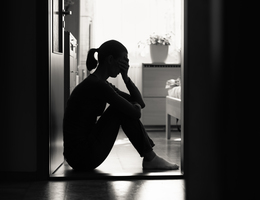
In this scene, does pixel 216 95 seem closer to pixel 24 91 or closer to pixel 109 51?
pixel 24 91

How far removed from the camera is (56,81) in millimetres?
2469

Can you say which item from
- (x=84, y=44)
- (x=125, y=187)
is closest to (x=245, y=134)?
(x=125, y=187)

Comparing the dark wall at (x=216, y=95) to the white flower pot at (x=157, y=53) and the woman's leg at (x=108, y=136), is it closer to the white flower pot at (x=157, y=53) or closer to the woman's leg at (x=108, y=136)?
the woman's leg at (x=108, y=136)

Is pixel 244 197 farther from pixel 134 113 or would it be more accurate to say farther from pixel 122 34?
pixel 122 34

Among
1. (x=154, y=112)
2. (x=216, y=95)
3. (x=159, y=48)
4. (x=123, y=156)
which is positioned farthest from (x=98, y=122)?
(x=159, y=48)

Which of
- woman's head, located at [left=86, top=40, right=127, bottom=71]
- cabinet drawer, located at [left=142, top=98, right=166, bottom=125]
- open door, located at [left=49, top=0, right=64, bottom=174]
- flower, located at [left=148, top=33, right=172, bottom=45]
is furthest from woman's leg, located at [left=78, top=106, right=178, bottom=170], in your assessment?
flower, located at [left=148, top=33, right=172, bottom=45]

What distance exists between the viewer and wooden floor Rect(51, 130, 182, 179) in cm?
233

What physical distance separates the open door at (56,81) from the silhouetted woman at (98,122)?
3.2 inches

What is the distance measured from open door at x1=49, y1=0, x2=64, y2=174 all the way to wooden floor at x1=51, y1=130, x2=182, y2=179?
120 millimetres

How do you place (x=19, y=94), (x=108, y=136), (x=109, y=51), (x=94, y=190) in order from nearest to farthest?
(x=94, y=190) → (x=19, y=94) → (x=108, y=136) → (x=109, y=51)

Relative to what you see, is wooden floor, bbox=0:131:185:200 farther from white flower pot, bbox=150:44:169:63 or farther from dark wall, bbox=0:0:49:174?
white flower pot, bbox=150:44:169:63

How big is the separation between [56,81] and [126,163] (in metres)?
0.80

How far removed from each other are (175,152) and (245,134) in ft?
10.6

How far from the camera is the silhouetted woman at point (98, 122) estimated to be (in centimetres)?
239
